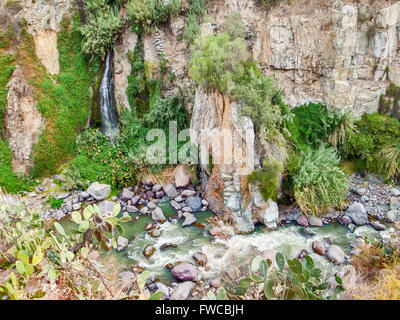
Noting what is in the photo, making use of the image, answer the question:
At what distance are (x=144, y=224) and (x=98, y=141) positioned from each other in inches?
202

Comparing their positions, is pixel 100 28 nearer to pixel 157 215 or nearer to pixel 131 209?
pixel 131 209

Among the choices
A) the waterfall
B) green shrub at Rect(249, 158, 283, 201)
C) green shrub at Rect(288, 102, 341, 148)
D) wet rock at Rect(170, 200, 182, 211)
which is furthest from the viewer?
the waterfall

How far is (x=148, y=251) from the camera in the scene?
8273mm

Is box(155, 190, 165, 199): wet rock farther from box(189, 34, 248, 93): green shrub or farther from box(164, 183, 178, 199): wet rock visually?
box(189, 34, 248, 93): green shrub

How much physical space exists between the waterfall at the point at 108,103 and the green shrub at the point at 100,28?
659 mm

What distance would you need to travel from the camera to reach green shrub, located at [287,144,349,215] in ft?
29.0

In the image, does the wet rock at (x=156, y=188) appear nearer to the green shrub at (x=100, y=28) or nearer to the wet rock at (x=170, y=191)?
the wet rock at (x=170, y=191)

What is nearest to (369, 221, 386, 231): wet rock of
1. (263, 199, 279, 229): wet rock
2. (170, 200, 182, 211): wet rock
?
(263, 199, 279, 229): wet rock

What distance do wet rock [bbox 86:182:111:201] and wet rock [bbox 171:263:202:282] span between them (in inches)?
194

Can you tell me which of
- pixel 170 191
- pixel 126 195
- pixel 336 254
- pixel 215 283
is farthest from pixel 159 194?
pixel 336 254

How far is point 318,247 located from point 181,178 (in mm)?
→ 5670

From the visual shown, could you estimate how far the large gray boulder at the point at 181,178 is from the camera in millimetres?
10869

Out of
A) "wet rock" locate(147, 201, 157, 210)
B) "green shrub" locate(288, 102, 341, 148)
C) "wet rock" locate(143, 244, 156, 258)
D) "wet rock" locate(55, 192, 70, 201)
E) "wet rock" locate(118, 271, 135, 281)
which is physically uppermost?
"green shrub" locate(288, 102, 341, 148)

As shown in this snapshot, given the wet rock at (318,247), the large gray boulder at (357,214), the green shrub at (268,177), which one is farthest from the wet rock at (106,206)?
the large gray boulder at (357,214)
